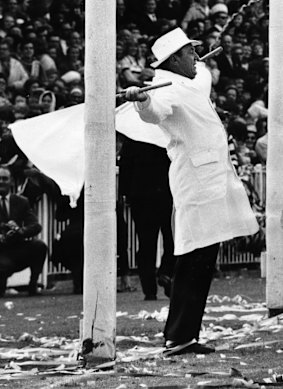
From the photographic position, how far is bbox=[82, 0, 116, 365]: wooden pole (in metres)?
8.34

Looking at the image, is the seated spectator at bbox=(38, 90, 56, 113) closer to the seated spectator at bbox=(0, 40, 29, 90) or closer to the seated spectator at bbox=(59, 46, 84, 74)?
the seated spectator at bbox=(0, 40, 29, 90)

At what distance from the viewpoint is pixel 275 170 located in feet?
35.8

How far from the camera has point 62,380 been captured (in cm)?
A: 757

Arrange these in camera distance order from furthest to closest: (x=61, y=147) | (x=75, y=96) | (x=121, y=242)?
1. (x=75, y=96)
2. (x=121, y=242)
3. (x=61, y=147)

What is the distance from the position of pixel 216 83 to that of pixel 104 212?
12478 mm

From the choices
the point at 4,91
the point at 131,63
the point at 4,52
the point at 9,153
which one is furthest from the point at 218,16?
the point at 9,153

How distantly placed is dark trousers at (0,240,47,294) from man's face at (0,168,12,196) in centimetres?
70

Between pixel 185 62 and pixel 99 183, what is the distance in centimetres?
165

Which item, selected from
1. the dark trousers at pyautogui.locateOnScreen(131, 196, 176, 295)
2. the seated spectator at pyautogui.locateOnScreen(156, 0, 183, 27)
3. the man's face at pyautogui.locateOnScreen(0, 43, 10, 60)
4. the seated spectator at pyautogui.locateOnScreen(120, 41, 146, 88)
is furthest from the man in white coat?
the seated spectator at pyautogui.locateOnScreen(156, 0, 183, 27)

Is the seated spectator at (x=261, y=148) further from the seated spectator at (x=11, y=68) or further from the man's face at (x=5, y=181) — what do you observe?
the man's face at (x=5, y=181)

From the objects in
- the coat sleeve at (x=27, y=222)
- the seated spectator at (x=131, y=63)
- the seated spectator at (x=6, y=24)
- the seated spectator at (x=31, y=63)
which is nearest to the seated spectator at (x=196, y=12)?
the seated spectator at (x=131, y=63)

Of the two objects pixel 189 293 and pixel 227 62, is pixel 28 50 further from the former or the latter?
pixel 189 293

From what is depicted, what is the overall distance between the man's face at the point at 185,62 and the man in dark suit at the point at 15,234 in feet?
18.6

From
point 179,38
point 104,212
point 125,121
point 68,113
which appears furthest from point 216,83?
point 104,212
